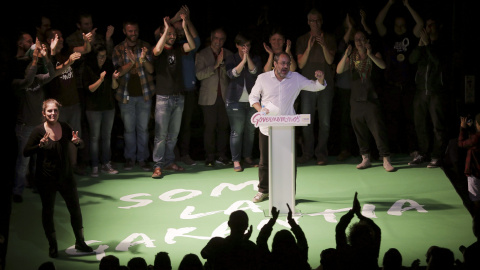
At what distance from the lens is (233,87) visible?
10922 millimetres

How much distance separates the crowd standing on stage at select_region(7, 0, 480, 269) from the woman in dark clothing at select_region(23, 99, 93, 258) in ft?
8.62

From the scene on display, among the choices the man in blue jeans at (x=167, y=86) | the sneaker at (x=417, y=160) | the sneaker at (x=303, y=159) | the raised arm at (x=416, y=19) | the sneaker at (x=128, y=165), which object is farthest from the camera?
the sneaker at (x=303, y=159)

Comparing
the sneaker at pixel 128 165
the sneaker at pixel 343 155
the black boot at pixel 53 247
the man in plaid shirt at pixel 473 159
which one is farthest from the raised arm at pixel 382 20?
the black boot at pixel 53 247

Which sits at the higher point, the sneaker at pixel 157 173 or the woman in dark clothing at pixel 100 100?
the woman in dark clothing at pixel 100 100

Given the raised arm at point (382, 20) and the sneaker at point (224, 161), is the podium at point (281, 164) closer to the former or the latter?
the sneaker at point (224, 161)

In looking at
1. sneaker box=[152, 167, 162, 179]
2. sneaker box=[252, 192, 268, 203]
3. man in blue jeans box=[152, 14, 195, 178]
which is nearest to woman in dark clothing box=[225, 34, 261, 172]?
man in blue jeans box=[152, 14, 195, 178]

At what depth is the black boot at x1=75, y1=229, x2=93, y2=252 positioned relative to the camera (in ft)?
24.8

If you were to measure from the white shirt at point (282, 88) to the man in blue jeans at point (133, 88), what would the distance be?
2190 mm

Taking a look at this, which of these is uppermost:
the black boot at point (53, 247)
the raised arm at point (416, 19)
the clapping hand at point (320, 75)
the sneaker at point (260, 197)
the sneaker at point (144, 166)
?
the raised arm at point (416, 19)

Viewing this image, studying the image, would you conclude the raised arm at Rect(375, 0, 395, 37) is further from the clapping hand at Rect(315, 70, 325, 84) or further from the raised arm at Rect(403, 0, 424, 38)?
the clapping hand at Rect(315, 70, 325, 84)

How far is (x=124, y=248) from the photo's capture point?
7723 millimetres

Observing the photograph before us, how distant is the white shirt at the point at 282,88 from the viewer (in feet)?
29.9

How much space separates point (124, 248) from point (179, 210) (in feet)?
4.55

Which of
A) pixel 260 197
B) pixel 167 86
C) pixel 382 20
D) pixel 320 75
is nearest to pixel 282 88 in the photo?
pixel 320 75
